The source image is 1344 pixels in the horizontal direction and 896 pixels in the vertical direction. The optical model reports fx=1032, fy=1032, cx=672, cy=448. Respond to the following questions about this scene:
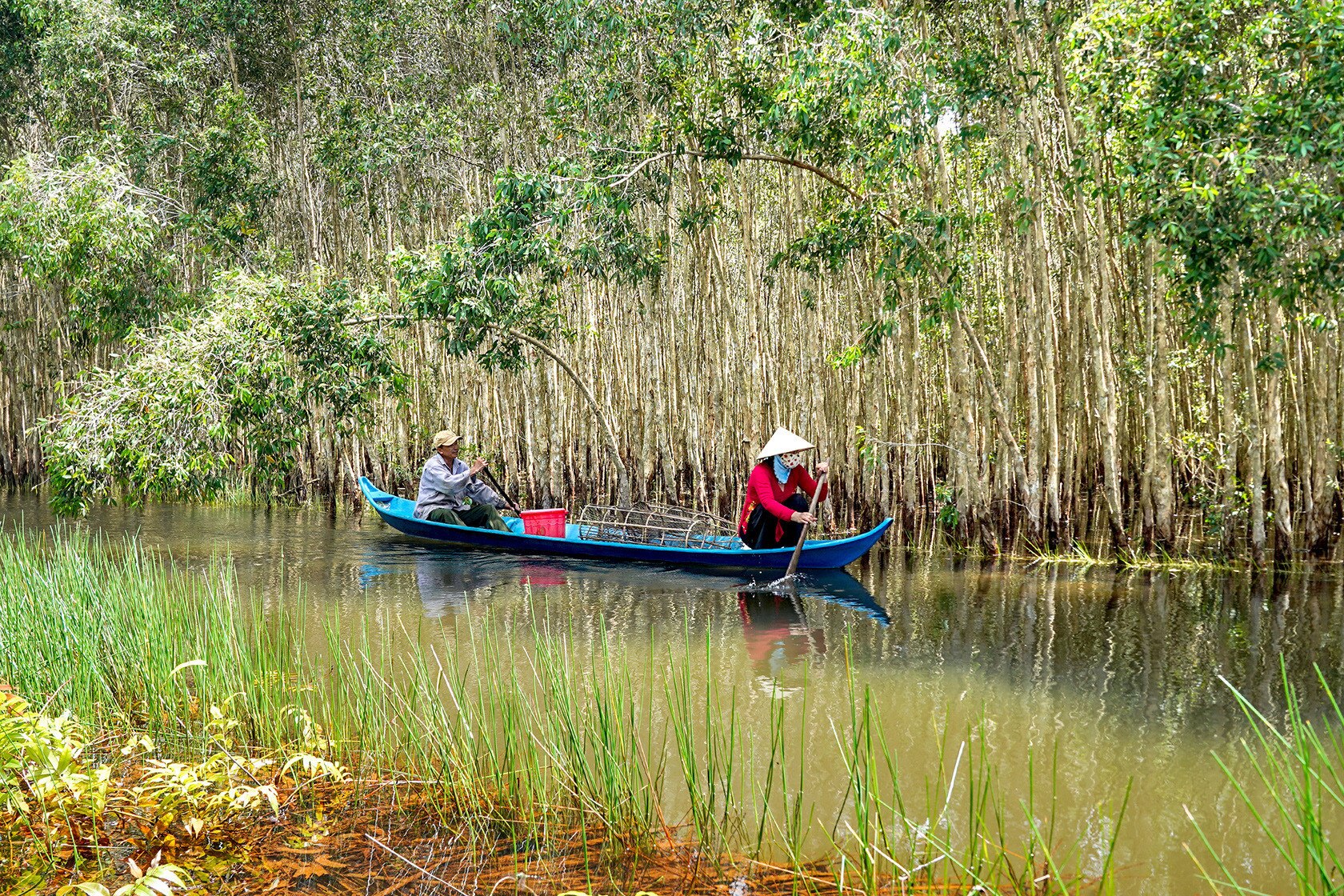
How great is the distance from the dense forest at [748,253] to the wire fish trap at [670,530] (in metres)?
1.54

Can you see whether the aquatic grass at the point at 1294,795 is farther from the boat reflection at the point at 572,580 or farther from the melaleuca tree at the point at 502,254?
the melaleuca tree at the point at 502,254

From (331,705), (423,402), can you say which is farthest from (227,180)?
(331,705)

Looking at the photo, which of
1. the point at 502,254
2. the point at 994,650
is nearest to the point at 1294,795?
the point at 994,650

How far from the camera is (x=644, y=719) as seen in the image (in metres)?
4.07

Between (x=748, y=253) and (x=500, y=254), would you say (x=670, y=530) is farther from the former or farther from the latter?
(x=748, y=253)

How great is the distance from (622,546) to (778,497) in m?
1.56

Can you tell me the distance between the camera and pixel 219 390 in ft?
29.3

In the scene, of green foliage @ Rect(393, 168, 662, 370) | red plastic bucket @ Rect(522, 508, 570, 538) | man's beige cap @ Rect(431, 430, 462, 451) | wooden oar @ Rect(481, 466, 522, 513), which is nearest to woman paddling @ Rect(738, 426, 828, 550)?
red plastic bucket @ Rect(522, 508, 570, 538)

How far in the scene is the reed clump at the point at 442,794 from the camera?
264 centimetres

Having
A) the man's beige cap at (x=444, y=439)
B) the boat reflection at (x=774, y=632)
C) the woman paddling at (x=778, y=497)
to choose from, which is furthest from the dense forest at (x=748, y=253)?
the boat reflection at (x=774, y=632)

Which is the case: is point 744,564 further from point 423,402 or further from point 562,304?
point 423,402

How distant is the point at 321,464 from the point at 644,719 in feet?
38.6

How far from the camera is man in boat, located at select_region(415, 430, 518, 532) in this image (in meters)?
9.95

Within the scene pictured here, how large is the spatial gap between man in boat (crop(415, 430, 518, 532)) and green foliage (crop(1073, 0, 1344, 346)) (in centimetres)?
631
